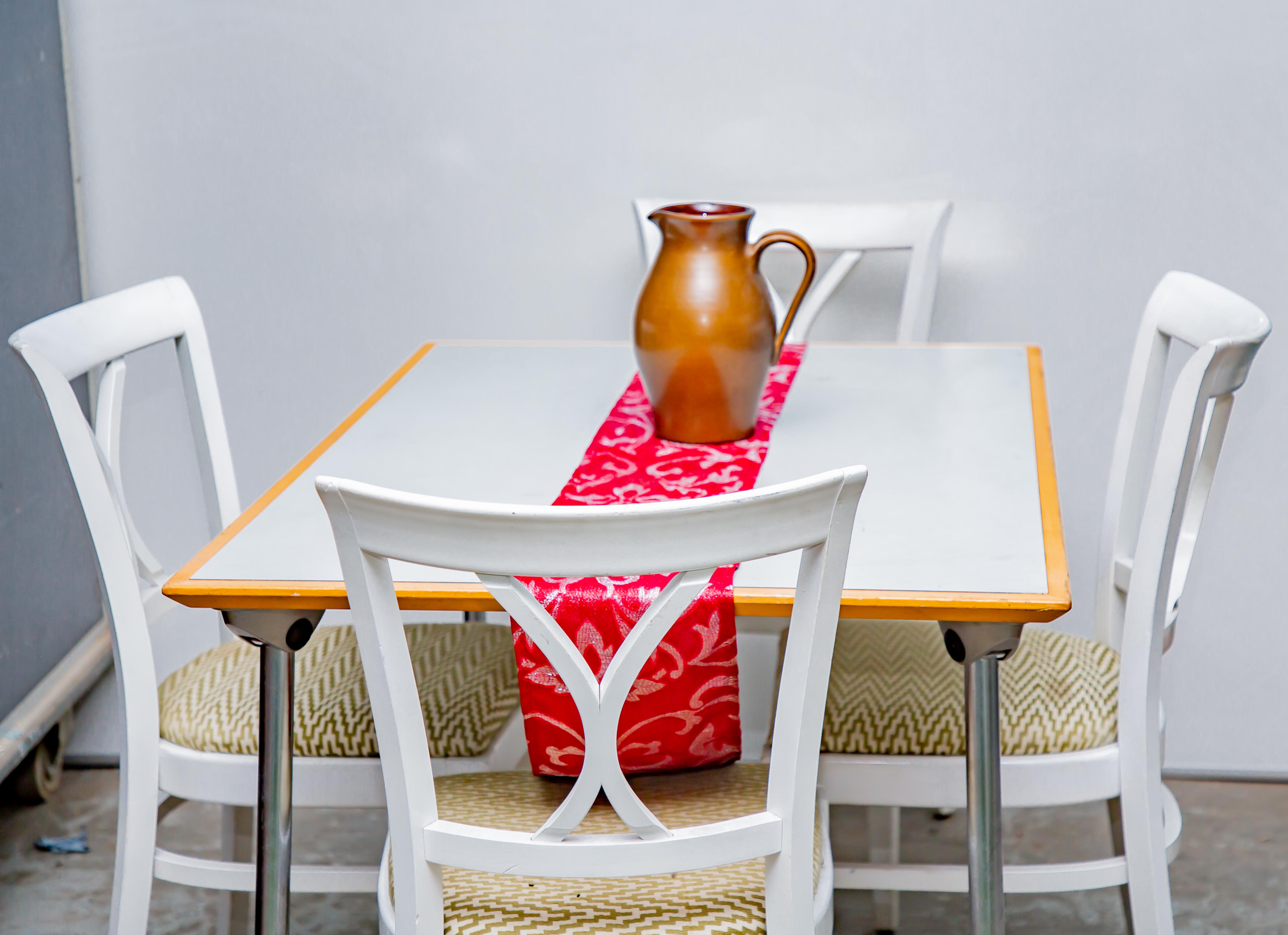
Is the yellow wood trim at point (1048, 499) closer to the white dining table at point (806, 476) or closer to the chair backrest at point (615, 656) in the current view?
the white dining table at point (806, 476)

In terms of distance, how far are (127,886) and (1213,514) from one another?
179 centimetres

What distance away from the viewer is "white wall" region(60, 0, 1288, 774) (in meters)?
2.15

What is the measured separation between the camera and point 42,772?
225 cm

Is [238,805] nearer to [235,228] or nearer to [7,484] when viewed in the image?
[7,484]

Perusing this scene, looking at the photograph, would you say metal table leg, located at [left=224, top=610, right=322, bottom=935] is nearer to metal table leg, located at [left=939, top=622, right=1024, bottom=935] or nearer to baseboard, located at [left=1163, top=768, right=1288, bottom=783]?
metal table leg, located at [left=939, top=622, right=1024, bottom=935]

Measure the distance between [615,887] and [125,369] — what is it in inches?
36.8

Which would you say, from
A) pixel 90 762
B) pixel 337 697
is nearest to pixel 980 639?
pixel 337 697

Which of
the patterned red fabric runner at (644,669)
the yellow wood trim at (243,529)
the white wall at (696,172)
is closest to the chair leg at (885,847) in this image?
the patterned red fabric runner at (644,669)

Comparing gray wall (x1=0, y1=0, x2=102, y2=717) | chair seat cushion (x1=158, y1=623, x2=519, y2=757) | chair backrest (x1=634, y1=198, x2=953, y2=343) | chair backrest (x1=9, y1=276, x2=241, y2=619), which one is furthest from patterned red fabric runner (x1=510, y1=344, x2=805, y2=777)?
gray wall (x1=0, y1=0, x2=102, y2=717)

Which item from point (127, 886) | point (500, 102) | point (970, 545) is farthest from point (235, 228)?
point (970, 545)

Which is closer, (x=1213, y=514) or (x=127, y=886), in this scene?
(x=127, y=886)

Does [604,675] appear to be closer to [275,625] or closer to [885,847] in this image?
[275,625]

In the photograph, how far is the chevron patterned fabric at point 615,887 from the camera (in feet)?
3.47

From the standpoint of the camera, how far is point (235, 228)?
2330 millimetres
